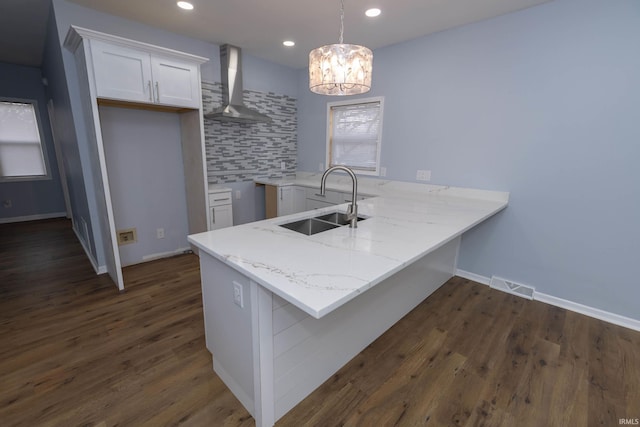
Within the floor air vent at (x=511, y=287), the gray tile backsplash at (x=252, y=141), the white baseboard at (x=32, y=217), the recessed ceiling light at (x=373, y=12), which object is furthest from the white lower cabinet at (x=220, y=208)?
the white baseboard at (x=32, y=217)

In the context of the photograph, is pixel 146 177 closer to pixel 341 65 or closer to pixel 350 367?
pixel 341 65

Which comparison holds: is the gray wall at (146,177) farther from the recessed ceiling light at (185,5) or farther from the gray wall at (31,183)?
the gray wall at (31,183)

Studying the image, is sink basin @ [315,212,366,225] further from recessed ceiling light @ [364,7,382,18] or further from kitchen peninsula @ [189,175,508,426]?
recessed ceiling light @ [364,7,382,18]

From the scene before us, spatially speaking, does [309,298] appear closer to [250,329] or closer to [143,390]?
[250,329]

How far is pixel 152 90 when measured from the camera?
2.54 meters

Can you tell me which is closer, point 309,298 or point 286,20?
point 309,298

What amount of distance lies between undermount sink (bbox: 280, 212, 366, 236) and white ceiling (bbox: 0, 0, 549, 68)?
173 cm

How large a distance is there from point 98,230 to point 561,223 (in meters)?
4.31

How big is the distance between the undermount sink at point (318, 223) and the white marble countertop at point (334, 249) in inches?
1.9

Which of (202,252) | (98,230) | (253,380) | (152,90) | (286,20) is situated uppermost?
(286,20)

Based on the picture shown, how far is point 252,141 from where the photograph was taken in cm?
393

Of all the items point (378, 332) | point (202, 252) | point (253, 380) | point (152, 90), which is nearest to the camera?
point (253, 380)

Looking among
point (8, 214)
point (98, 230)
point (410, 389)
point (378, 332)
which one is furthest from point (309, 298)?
point (8, 214)

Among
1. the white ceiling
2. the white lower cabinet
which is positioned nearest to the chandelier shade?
the white ceiling
